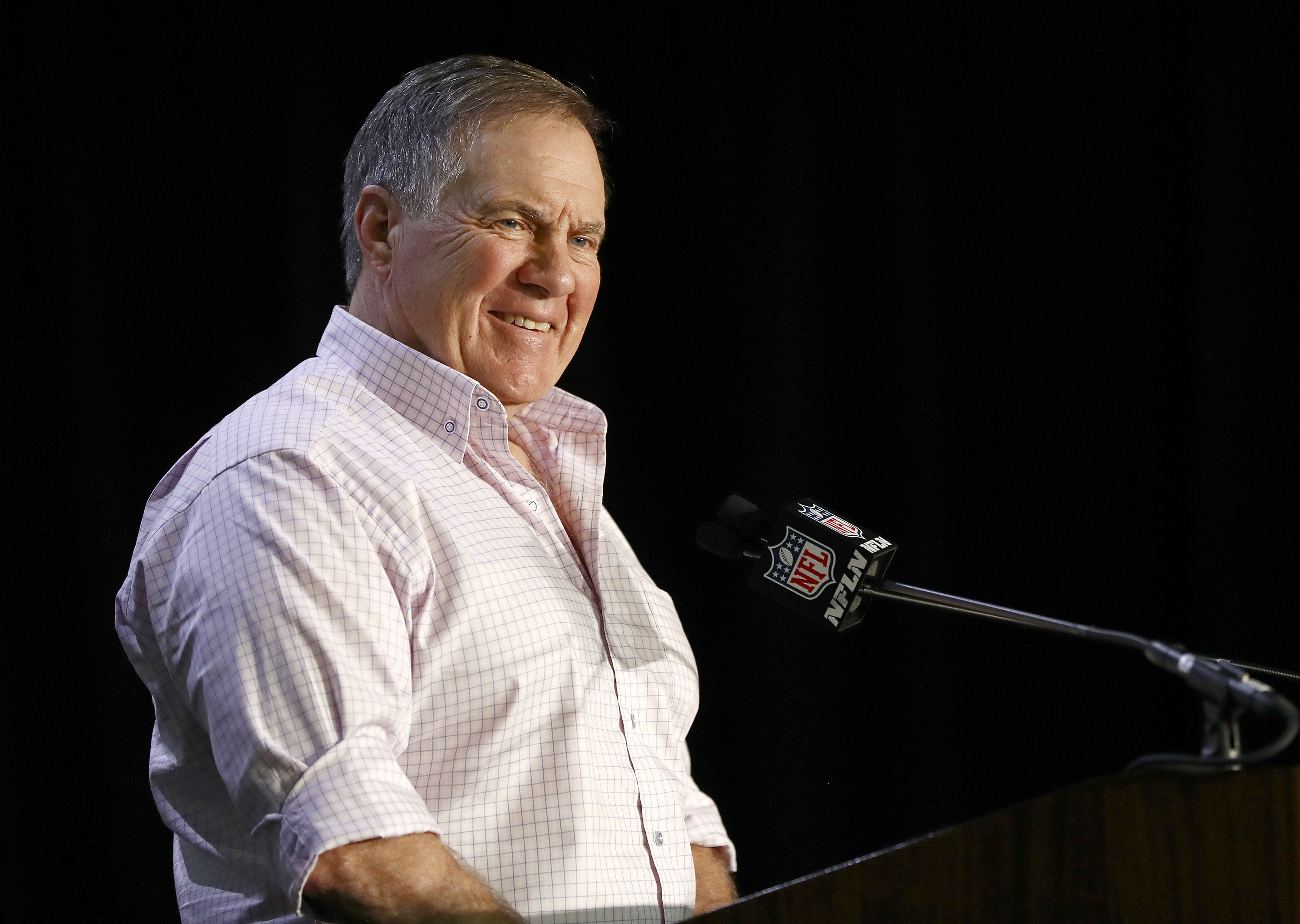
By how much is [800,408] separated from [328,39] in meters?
1.20

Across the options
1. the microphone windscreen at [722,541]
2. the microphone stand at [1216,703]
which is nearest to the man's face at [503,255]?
the microphone windscreen at [722,541]

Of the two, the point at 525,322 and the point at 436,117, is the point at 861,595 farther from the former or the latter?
the point at 436,117

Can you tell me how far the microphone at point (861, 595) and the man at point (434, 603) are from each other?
0.19 metres

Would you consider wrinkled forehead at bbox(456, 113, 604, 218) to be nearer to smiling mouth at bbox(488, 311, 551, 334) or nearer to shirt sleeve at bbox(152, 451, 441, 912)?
smiling mouth at bbox(488, 311, 551, 334)

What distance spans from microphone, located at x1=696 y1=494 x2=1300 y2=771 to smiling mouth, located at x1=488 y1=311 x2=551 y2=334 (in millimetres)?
368

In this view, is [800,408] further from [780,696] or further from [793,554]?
[793,554]

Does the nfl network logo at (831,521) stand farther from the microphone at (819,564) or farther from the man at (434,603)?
the man at (434,603)

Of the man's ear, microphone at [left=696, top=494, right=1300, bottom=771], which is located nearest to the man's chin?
the man's ear

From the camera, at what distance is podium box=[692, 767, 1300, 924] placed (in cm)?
75

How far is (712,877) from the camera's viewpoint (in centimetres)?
164

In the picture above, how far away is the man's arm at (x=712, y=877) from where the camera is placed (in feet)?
5.26

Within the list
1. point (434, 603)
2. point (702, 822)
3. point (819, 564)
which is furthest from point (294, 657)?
point (702, 822)

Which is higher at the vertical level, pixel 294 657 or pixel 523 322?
pixel 523 322

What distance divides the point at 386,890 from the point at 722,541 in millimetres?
610
